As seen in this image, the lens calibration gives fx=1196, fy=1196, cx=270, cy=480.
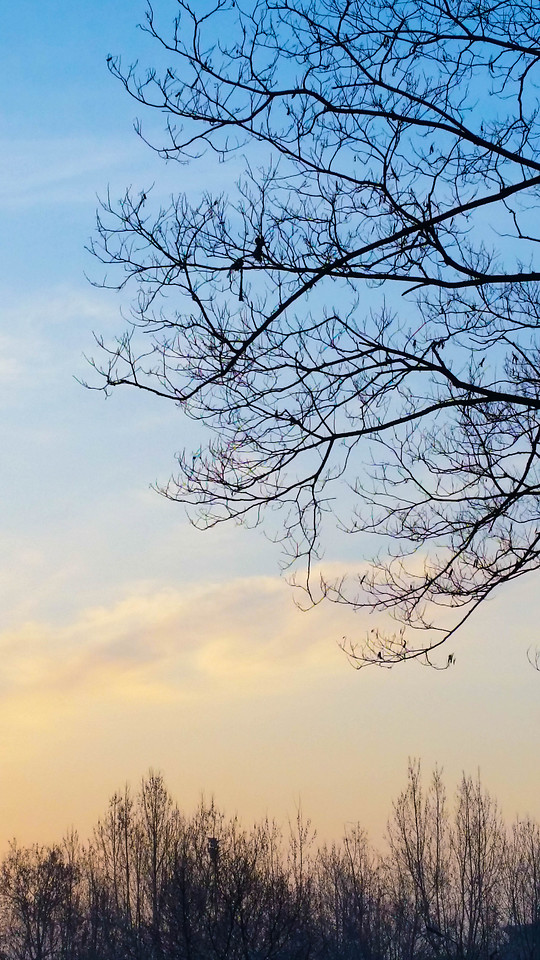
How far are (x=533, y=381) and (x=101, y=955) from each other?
150ft

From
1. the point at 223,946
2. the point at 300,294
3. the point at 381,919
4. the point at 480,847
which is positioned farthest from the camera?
the point at 381,919

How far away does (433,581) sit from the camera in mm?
7270

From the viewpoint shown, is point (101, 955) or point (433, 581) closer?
point (433, 581)

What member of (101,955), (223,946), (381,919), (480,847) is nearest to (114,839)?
(101,955)

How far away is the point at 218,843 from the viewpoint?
33.6 meters

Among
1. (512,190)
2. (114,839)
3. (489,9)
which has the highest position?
(114,839)

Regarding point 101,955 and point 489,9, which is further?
point 101,955

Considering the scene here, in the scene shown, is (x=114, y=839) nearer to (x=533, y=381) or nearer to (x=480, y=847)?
(x=480, y=847)

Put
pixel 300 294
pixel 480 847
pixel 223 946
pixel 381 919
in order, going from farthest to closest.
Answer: pixel 381 919, pixel 480 847, pixel 223 946, pixel 300 294

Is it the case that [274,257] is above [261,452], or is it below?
above

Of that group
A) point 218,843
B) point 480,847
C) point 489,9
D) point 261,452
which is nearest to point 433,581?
point 261,452

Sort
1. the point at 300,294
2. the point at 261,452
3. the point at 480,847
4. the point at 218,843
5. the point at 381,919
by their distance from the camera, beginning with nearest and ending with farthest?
the point at 300,294 → the point at 261,452 → the point at 218,843 → the point at 480,847 → the point at 381,919

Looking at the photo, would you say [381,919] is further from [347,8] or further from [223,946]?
[347,8]

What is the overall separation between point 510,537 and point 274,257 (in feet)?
7.38
